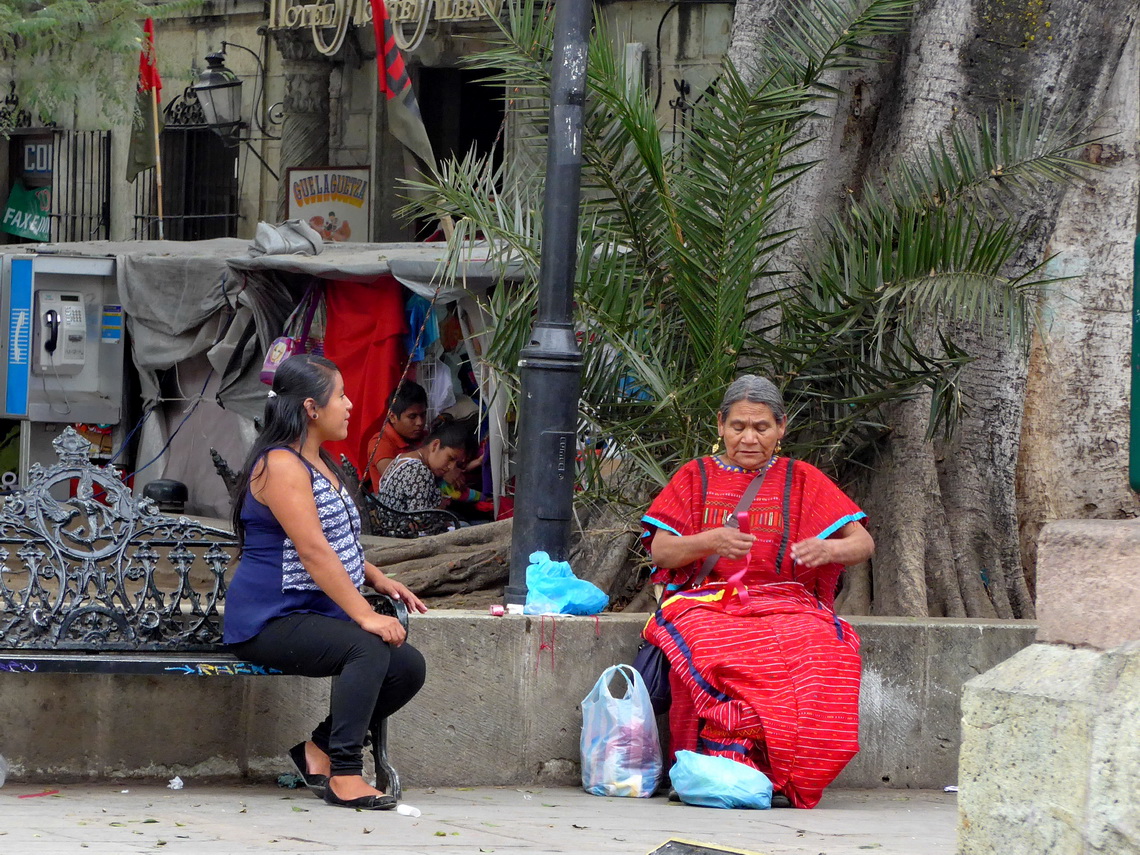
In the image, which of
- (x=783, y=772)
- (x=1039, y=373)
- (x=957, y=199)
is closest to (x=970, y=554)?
(x=1039, y=373)

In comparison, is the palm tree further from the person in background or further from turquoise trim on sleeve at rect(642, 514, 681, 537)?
the person in background

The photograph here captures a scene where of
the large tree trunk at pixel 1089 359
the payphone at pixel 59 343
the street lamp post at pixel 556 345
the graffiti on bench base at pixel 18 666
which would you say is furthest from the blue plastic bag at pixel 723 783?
the payphone at pixel 59 343

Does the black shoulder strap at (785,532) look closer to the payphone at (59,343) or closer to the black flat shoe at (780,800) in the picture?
the black flat shoe at (780,800)

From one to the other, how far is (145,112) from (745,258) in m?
11.2

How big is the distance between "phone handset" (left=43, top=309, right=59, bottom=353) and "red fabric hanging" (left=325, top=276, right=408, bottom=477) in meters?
2.49

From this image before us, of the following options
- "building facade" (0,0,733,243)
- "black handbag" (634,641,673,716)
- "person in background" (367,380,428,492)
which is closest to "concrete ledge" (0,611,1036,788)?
"black handbag" (634,641,673,716)

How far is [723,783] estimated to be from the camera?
470 cm

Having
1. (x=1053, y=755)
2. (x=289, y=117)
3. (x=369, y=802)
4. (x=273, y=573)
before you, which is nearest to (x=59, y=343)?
(x=289, y=117)

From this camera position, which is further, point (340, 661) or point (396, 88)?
point (396, 88)

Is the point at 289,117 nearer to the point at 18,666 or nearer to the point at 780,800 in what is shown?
the point at 18,666

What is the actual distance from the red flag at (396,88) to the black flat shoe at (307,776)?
8.95 metres

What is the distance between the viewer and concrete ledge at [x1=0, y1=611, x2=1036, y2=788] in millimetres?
4930

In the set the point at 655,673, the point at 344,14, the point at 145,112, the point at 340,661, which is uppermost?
the point at 344,14

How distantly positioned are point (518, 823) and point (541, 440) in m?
1.37
